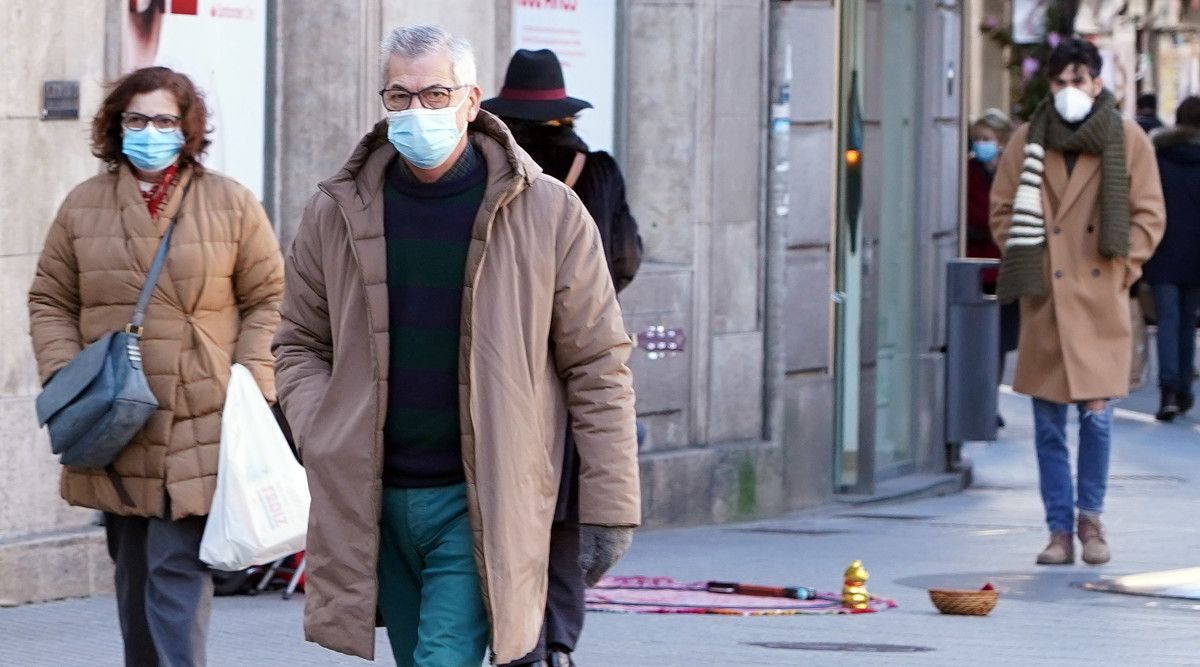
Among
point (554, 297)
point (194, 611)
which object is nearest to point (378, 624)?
point (554, 297)

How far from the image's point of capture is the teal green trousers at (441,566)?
195 inches

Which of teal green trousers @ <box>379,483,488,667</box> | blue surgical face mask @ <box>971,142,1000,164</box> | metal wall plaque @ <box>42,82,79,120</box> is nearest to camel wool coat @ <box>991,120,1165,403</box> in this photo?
metal wall plaque @ <box>42,82,79,120</box>

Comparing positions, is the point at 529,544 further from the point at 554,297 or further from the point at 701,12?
the point at 701,12

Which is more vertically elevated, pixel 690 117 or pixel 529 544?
pixel 690 117

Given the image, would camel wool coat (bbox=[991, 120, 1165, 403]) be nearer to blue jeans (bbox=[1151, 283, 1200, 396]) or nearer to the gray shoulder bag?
the gray shoulder bag

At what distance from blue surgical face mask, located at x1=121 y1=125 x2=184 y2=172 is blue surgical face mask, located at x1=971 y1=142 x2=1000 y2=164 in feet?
39.2

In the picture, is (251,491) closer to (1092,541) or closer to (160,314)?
(160,314)

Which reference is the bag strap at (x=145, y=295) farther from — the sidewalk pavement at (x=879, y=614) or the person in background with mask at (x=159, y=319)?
the sidewalk pavement at (x=879, y=614)

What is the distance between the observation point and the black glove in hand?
502 centimetres

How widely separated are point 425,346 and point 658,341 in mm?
6722

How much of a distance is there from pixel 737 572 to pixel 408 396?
17.5ft

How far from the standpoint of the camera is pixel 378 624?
5148mm

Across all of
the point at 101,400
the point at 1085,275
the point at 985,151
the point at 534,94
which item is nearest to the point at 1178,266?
the point at 985,151

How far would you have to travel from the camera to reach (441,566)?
5023 mm
